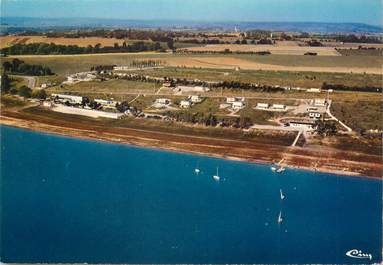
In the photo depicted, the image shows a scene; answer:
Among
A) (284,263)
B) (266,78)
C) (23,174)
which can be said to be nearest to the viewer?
(284,263)

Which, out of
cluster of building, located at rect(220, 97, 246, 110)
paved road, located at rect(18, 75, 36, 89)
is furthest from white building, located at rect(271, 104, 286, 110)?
paved road, located at rect(18, 75, 36, 89)

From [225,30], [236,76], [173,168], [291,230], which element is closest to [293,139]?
[173,168]

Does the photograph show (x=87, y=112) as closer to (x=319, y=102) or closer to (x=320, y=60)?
(x=319, y=102)

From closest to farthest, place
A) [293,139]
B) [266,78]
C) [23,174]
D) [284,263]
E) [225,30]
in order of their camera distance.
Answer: [284,263] < [23,174] < [293,139] < [266,78] < [225,30]

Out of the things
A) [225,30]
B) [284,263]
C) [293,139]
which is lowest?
[284,263]

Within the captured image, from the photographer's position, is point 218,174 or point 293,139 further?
point 293,139

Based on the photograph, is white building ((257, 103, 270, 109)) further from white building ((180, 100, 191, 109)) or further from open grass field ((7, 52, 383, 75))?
open grass field ((7, 52, 383, 75))

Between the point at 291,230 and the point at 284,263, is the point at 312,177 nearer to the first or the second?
the point at 291,230
